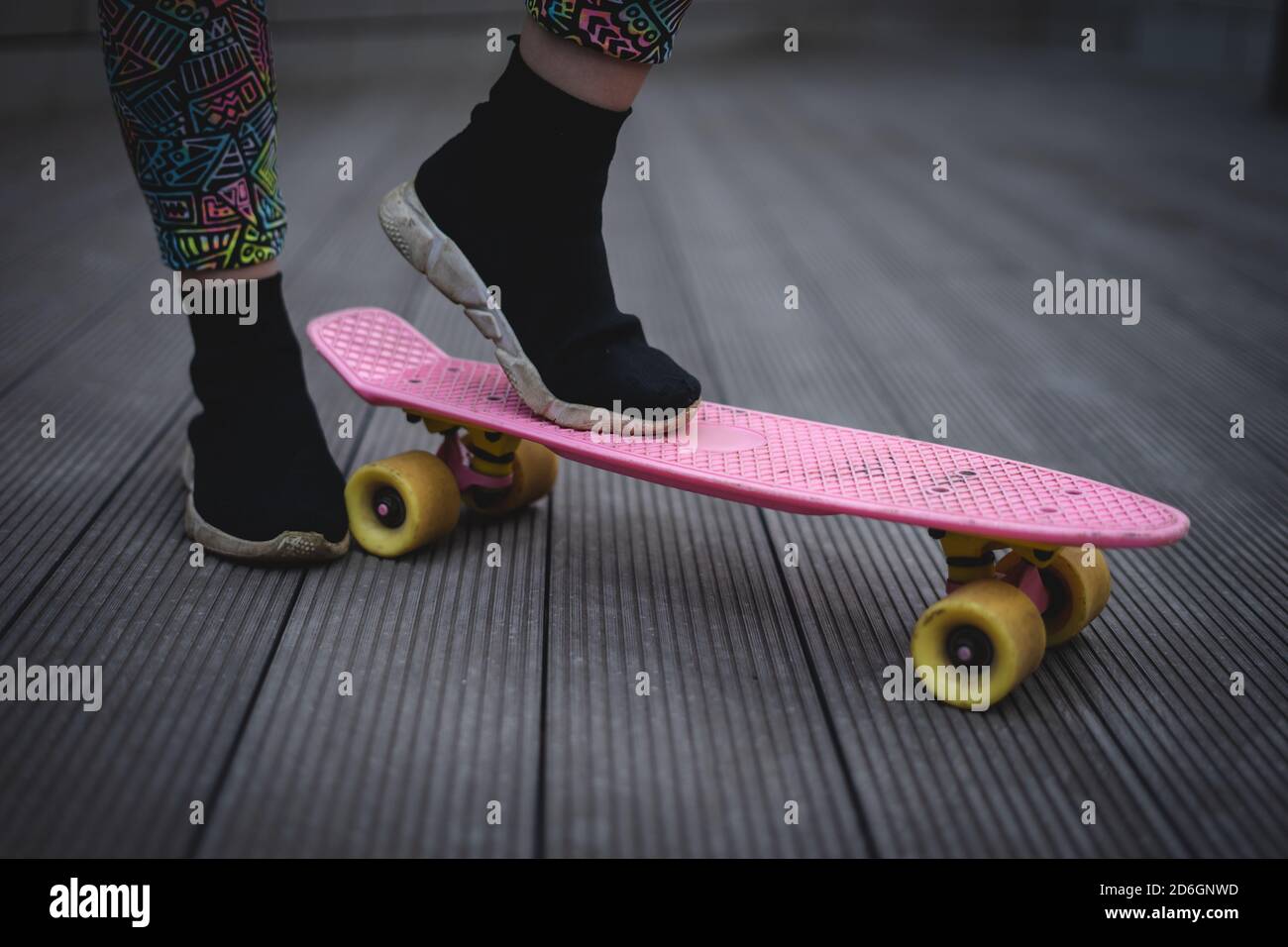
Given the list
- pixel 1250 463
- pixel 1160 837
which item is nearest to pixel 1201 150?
pixel 1250 463

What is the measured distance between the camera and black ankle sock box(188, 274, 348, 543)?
116cm

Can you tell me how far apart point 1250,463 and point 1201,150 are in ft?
8.67

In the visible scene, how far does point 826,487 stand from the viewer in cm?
105

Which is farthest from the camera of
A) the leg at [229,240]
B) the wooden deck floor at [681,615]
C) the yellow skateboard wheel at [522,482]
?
the yellow skateboard wheel at [522,482]

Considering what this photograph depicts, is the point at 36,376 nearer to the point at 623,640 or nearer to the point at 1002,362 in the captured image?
the point at 623,640

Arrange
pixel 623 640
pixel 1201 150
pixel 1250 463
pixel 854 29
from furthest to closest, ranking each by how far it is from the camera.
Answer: pixel 854 29, pixel 1201 150, pixel 1250 463, pixel 623 640

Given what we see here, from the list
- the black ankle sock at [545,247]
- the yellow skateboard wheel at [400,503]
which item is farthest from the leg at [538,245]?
the yellow skateboard wheel at [400,503]

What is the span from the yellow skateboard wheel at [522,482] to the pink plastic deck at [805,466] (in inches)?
3.5

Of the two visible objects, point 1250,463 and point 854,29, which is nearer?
point 1250,463

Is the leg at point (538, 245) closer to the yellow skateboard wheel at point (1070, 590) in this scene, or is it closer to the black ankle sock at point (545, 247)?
the black ankle sock at point (545, 247)

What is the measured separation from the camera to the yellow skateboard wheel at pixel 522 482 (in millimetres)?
1311

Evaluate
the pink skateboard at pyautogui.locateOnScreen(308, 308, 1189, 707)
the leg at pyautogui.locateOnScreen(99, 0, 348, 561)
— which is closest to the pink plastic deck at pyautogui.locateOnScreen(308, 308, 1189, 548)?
the pink skateboard at pyautogui.locateOnScreen(308, 308, 1189, 707)

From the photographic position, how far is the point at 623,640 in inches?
42.3

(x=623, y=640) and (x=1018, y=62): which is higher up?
(x=623, y=640)
